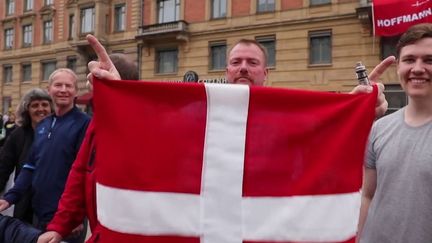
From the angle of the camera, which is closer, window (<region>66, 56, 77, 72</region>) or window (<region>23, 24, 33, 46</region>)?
window (<region>66, 56, 77, 72</region>)

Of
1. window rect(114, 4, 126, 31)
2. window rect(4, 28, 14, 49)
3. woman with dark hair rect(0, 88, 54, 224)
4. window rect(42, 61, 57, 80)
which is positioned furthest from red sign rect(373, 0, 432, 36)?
window rect(4, 28, 14, 49)

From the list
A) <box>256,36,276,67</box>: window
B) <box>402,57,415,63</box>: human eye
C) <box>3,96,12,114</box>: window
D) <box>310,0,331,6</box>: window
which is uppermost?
<box>310,0,331,6</box>: window

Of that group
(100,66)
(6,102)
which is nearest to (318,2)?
→ (100,66)

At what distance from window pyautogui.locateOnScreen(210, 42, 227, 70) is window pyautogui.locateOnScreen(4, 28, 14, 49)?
53.8ft

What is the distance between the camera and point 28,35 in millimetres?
30719

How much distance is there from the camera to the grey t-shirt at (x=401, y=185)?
6.68 feet

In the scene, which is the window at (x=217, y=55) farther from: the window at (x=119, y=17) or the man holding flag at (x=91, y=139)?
the man holding flag at (x=91, y=139)

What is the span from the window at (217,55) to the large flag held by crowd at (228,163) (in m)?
20.3

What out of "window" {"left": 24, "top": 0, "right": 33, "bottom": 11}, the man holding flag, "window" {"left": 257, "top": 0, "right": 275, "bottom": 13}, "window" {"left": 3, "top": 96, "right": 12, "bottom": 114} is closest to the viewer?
the man holding flag

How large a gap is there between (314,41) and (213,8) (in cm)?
557

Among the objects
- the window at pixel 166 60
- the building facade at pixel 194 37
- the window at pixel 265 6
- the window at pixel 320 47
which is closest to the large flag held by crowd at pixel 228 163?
the building facade at pixel 194 37

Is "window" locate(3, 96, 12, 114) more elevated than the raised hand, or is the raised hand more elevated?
"window" locate(3, 96, 12, 114)

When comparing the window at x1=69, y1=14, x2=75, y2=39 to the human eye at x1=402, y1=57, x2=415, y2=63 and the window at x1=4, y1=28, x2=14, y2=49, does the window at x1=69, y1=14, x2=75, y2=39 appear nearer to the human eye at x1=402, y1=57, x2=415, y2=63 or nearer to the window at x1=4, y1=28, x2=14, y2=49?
the window at x1=4, y1=28, x2=14, y2=49

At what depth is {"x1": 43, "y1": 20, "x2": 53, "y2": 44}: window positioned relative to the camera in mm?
29344
